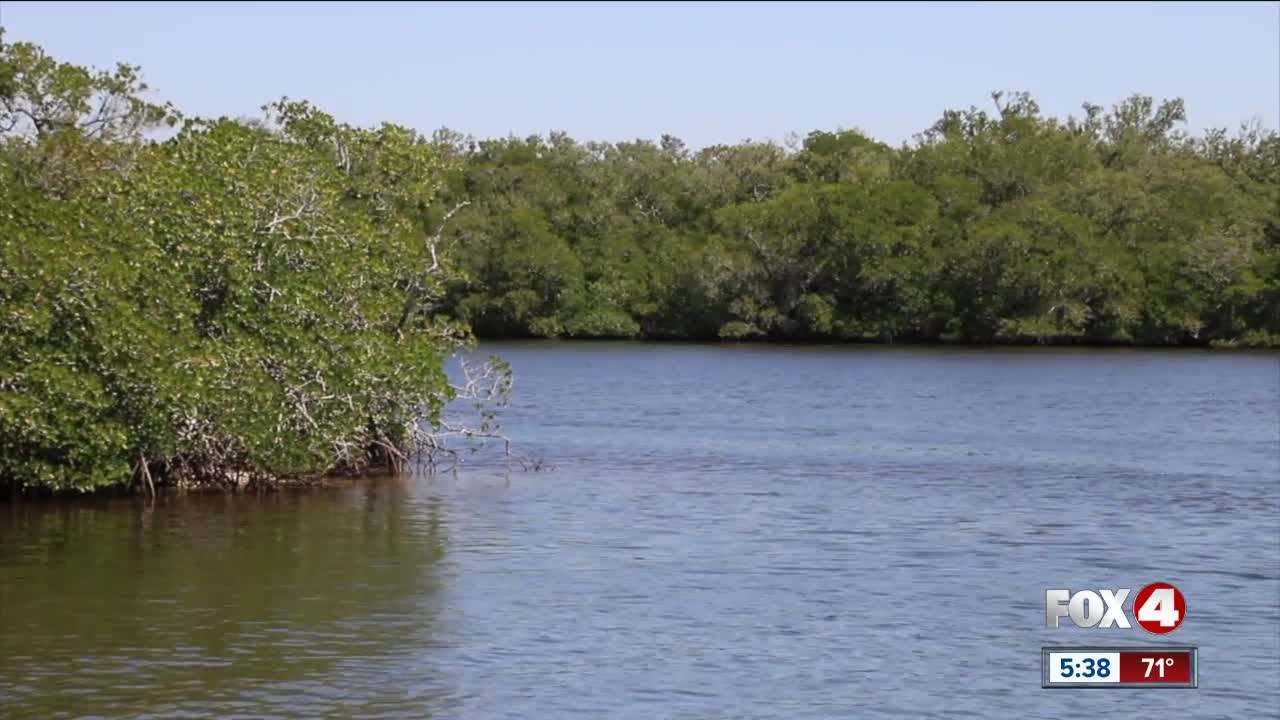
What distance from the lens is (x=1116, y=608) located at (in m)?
21.0

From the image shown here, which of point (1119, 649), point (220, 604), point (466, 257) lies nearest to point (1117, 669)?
point (1119, 649)

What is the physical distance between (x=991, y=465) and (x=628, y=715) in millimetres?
22236

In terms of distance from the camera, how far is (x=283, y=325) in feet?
93.4

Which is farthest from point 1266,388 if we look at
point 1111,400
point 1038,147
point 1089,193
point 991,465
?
point 1038,147

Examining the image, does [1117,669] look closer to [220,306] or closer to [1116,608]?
[1116,608]

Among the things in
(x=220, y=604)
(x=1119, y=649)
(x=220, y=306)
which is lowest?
(x=1119, y=649)

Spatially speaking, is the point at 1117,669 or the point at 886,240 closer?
the point at 1117,669

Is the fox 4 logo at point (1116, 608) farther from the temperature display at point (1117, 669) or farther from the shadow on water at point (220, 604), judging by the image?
the shadow on water at point (220, 604)

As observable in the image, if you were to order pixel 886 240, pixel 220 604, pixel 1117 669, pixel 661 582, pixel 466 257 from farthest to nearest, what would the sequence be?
pixel 466 257, pixel 886 240, pixel 661 582, pixel 220 604, pixel 1117 669

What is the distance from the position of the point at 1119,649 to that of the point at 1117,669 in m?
2.02

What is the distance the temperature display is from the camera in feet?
56.4

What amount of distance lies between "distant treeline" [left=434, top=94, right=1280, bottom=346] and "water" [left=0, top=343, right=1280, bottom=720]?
50940mm

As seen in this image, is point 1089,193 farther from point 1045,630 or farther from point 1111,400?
point 1045,630

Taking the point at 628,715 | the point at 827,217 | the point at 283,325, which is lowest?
the point at 628,715
